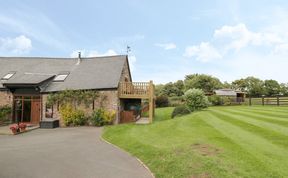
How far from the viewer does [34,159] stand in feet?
28.8

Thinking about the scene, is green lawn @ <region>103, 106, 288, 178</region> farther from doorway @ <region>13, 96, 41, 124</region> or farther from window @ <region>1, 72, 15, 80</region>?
window @ <region>1, 72, 15, 80</region>

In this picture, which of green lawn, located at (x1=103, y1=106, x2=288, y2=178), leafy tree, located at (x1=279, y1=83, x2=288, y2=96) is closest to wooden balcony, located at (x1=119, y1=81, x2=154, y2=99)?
green lawn, located at (x1=103, y1=106, x2=288, y2=178)

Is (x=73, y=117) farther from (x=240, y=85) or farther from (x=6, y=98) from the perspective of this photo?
(x=240, y=85)

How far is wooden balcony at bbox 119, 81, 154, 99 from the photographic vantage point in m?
19.1

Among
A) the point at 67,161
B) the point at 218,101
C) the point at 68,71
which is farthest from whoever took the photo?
the point at 218,101

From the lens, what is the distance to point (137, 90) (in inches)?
769

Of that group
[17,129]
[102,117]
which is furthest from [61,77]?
[17,129]

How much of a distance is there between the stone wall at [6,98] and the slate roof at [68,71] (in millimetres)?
619

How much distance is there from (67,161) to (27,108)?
47.1ft

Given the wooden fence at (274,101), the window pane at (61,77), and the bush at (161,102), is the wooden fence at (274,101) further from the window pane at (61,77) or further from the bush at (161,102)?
the window pane at (61,77)

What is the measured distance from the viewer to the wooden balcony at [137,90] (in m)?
19.1

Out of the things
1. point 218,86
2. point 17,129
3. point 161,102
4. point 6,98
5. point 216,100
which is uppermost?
point 218,86

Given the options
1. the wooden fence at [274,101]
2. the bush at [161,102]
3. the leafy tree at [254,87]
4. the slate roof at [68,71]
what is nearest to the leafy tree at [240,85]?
the leafy tree at [254,87]

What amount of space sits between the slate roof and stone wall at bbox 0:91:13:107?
62cm
